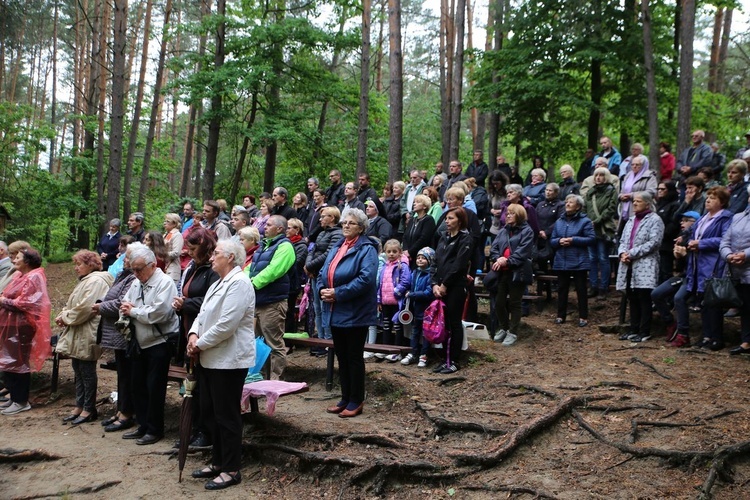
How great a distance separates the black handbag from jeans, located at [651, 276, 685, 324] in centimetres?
79

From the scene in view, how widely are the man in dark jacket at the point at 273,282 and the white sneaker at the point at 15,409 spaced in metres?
3.33

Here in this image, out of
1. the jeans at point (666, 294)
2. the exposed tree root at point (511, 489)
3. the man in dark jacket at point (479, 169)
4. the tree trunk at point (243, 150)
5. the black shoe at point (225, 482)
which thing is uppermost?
the tree trunk at point (243, 150)

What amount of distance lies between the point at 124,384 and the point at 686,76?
11.8 metres

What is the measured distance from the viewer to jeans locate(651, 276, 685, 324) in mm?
8039

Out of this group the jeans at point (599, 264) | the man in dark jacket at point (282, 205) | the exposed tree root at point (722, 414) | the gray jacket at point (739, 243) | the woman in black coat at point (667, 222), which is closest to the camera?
the exposed tree root at point (722, 414)

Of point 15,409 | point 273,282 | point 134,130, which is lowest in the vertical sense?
point 15,409

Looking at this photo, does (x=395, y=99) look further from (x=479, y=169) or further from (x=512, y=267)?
(x=512, y=267)

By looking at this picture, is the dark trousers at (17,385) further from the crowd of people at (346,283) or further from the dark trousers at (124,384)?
the dark trousers at (124,384)

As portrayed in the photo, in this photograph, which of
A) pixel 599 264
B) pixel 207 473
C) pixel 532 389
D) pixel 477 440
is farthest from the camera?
pixel 599 264

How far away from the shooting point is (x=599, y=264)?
10.5 meters

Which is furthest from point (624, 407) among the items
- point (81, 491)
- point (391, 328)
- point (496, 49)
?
point (496, 49)

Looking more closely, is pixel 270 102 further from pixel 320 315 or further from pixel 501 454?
pixel 501 454

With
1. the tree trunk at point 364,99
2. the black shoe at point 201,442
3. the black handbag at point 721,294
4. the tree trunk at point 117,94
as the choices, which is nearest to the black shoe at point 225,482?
the black shoe at point 201,442

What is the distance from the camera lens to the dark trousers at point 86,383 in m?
6.88
